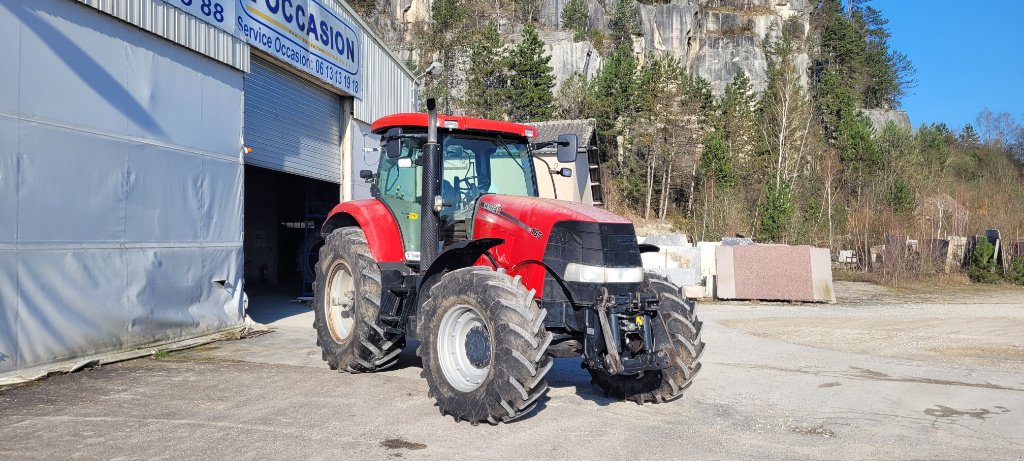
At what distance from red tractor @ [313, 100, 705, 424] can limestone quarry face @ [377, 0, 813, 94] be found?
63.9 m

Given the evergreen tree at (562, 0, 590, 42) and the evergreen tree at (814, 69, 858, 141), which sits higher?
the evergreen tree at (562, 0, 590, 42)

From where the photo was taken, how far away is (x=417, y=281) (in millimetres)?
6688

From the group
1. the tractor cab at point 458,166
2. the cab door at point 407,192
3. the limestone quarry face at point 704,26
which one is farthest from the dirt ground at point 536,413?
the limestone quarry face at point 704,26

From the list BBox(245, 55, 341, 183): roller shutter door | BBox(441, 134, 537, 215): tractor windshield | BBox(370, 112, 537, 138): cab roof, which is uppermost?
BBox(245, 55, 341, 183): roller shutter door

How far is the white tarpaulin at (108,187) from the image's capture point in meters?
7.57

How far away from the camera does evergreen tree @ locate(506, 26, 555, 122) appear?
1757 inches

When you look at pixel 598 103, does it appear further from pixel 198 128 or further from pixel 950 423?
pixel 950 423

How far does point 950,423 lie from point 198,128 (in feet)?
31.4

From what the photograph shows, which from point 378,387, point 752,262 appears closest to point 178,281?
point 378,387

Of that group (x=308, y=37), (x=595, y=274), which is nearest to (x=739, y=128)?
(x=308, y=37)

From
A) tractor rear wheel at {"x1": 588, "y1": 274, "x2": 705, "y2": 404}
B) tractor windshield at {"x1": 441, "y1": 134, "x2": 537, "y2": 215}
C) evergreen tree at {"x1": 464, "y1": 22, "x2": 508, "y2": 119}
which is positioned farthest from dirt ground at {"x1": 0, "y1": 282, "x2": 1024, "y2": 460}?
evergreen tree at {"x1": 464, "y1": 22, "x2": 508, "y2": 119}

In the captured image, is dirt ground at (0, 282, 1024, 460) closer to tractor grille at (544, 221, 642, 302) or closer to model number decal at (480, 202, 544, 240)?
tractor grille at (544, 221, 642, 302)

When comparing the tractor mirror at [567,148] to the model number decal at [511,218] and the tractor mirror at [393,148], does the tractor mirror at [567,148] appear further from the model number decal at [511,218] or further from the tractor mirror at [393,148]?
the tractor mirror at [393,148]

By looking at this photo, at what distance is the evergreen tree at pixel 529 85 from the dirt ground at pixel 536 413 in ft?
116
